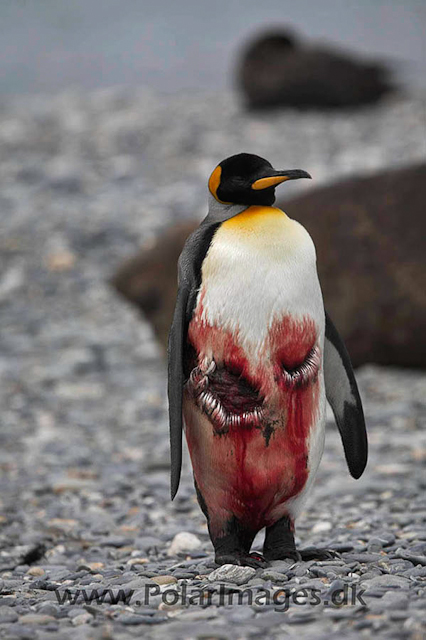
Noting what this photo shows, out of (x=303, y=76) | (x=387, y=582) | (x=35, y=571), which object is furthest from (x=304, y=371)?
(x=303, y=76)

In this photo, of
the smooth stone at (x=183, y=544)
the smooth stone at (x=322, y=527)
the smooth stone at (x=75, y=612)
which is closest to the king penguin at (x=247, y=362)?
the smooth stone at (x=75, y=612)

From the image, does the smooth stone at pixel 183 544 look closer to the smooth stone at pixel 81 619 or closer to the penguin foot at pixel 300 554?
the penguin foot at pixel 300 554

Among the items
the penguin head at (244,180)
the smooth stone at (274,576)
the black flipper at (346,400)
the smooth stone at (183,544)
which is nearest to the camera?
the smooth stone at (274,576)

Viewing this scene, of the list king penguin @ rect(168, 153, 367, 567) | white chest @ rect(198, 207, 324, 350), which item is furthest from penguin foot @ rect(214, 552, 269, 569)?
white chest @ rect(198, 207, 324, 350)

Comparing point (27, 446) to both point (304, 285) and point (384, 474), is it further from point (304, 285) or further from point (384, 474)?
point (304, 285)

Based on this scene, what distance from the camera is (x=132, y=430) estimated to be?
646 centimetres

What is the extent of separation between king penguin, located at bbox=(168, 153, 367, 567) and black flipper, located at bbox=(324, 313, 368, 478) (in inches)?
10.4

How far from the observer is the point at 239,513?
122 inches

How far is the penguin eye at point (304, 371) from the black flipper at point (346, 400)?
30 centimetres

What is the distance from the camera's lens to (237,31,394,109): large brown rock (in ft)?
47.8

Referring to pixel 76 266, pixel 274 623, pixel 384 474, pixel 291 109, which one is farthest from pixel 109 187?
pixel 274 623

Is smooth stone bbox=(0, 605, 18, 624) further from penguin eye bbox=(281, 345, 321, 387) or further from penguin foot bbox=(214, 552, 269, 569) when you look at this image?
penguin eye bbox=(281, 345, 321, 387)

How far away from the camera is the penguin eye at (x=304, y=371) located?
3.03 m

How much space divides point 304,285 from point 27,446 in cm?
360
